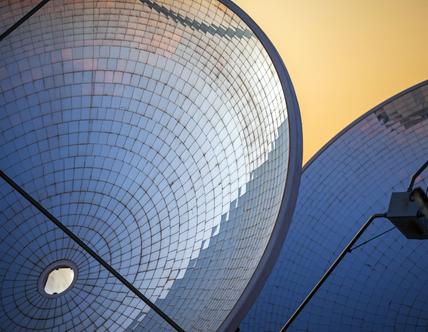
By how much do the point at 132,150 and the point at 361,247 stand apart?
1735 mm

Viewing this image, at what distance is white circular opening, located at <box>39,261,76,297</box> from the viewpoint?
344 cm

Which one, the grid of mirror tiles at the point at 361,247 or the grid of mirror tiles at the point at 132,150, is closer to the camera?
the grid of mirror tiles at the point at 132,150

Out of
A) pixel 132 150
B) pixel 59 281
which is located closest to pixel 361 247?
pixel 132 150

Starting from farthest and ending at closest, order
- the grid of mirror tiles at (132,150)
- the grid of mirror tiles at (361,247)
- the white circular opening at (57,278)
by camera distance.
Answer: the grid of mirror tiles at (361,247) → the white circular opening at (57,278) → the grid of mirror tiles at (132,150)

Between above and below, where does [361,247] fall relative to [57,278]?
above

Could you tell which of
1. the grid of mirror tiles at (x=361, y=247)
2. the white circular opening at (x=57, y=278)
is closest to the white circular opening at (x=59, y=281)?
the white circular opening at (x=57, y=278)

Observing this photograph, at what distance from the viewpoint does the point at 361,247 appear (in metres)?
4.34

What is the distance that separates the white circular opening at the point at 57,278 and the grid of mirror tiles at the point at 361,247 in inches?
50.5

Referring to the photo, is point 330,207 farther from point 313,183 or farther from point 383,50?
point 383,50

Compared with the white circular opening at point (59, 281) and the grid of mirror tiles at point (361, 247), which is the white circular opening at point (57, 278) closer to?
the white circular opening at point (59, 281)

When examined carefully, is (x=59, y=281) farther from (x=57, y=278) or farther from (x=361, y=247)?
(x=361, y=247)

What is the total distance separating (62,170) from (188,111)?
0.72 m

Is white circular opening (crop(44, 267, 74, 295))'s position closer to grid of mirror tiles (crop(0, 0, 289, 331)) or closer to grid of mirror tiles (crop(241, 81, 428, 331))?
grid of mirror tiles (crop(0, 0, 289, 331))

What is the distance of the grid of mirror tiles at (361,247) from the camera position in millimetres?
4051
